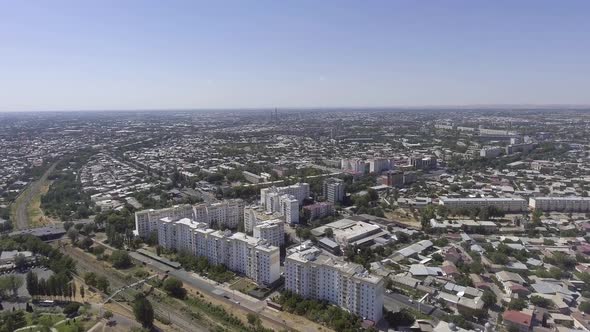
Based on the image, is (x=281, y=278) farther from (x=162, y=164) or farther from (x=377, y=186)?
(x=162, y=164)

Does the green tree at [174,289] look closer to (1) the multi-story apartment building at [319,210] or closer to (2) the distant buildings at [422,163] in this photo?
(1) the multi-story apartment building at [319,210]

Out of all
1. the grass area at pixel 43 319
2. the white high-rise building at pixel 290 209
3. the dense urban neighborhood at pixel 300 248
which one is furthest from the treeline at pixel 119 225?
the white high-rise building at pixel 290 209

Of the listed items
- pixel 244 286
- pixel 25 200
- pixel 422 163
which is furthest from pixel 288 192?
pixel 25 200

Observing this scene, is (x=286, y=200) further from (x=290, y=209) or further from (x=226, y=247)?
(x=226, y=247)

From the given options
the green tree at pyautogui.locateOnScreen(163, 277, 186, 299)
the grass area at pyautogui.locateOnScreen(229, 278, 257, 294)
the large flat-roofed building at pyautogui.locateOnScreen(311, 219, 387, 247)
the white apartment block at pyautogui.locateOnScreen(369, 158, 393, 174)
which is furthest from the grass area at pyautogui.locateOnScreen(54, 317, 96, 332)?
the white apartment block at pyautogui.locateOnScreen(369, 158, 393, 174)

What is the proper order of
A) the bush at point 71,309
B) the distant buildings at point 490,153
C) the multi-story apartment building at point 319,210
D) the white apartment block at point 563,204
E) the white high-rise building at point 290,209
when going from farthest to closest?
the distant buildings at point 490,153 < the white apartment block at point 563,204 < the multi-story apartment building at point 319,210 < the white high-rise building at point 290,209 < the bush at point 71,309

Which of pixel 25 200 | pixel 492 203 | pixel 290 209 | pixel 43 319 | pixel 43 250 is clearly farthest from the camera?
pixel 25 200
